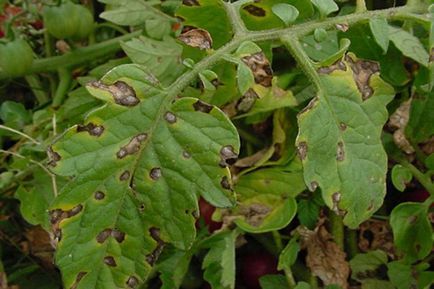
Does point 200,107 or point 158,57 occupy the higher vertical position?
point 200,107

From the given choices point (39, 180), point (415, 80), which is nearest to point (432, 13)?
point (415, 80)

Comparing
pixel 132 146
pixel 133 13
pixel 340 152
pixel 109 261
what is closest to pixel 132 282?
pixel 109 261

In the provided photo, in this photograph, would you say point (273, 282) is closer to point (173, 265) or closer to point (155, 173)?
point (173, 265)

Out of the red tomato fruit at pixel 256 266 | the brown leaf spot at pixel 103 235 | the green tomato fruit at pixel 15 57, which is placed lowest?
the red tomato fruit at pixel 256 266

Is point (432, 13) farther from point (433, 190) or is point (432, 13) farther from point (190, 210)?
point (190, 210)

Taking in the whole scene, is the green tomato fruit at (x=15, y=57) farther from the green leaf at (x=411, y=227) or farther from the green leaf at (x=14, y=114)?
the green leaf at (x=411, y=227)

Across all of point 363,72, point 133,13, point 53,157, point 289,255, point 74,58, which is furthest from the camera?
point 74,58

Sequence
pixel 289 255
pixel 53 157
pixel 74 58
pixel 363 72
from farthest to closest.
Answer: pixel 74 58 → pixel 289 255 → pixel 363 72 → pixel 53 157

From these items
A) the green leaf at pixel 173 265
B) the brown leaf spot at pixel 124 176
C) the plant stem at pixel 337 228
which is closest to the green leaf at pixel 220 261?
the green leaf at pixel 173 265
